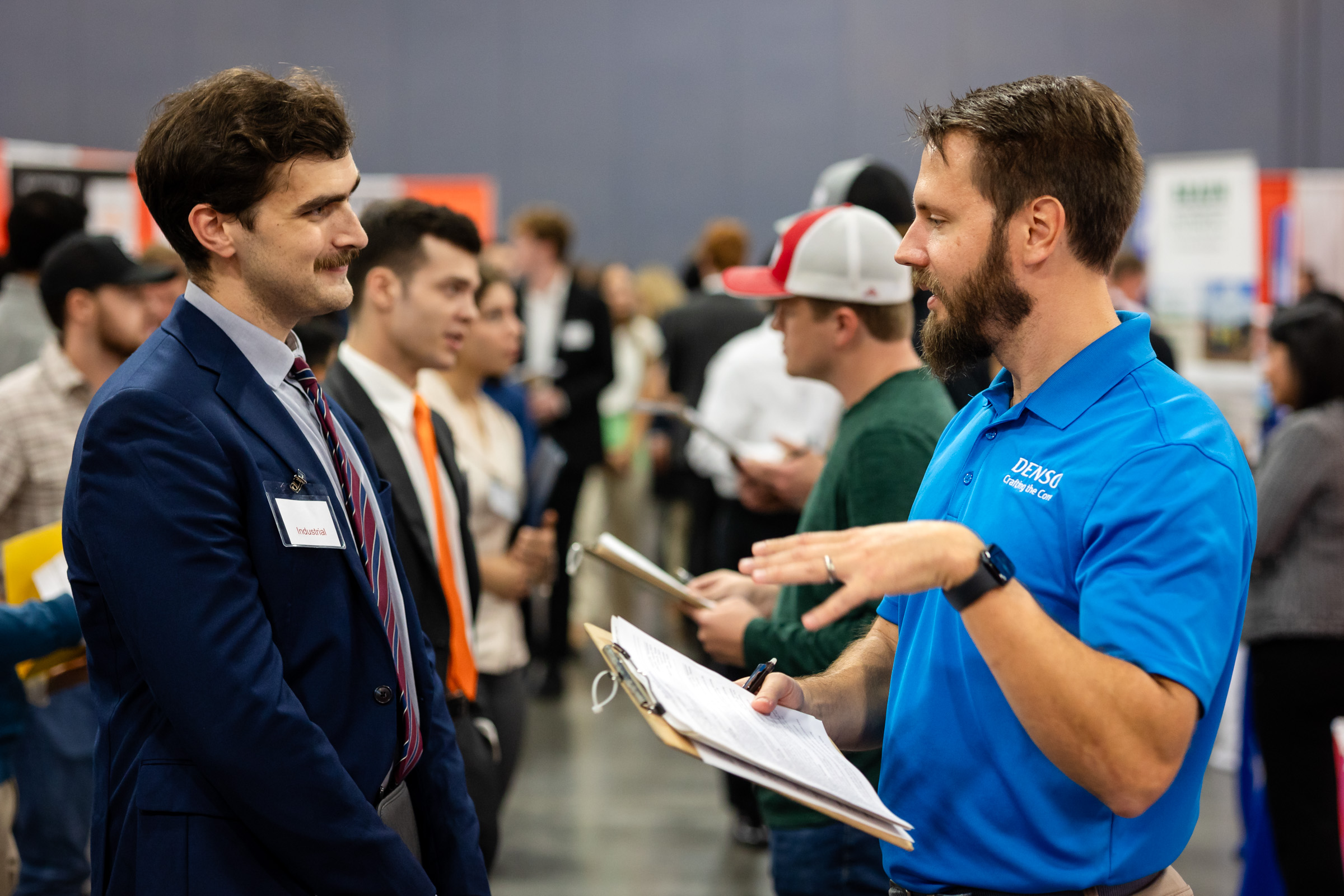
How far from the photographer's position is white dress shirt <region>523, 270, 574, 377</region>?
7.14 metres

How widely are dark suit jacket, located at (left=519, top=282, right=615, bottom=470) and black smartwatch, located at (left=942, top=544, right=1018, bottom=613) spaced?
17.2ft

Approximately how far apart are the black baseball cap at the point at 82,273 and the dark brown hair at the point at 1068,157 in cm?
237

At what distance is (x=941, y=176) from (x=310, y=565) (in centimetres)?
90

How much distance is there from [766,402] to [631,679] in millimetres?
3346

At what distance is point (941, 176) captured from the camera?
4.40 feet

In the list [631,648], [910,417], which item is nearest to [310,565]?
[631,648]

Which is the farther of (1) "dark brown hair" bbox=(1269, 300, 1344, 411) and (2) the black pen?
(1) "dark brown hair" bbox=(1269, 300, 1344, 411)

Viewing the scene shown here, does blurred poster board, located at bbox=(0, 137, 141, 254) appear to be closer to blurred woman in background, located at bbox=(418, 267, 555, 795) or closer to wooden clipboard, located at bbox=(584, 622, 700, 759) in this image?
blurred woman in background, located at bbox=(418, 267, 555, 795)

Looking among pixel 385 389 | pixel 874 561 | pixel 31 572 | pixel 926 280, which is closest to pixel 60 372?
pixel 31 572

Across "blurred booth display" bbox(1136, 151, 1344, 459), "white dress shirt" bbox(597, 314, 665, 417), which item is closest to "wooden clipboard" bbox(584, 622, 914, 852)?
"blurred booth display" bbox(1136, 151, 1344, 459)

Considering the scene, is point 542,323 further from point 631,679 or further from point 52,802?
point 631,679

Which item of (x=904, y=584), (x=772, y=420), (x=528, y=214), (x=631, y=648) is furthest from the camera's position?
(x=528, y=214)

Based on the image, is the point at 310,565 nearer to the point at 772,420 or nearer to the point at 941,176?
the point at 941,176

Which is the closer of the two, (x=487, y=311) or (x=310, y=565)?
(x=310, y=565)
